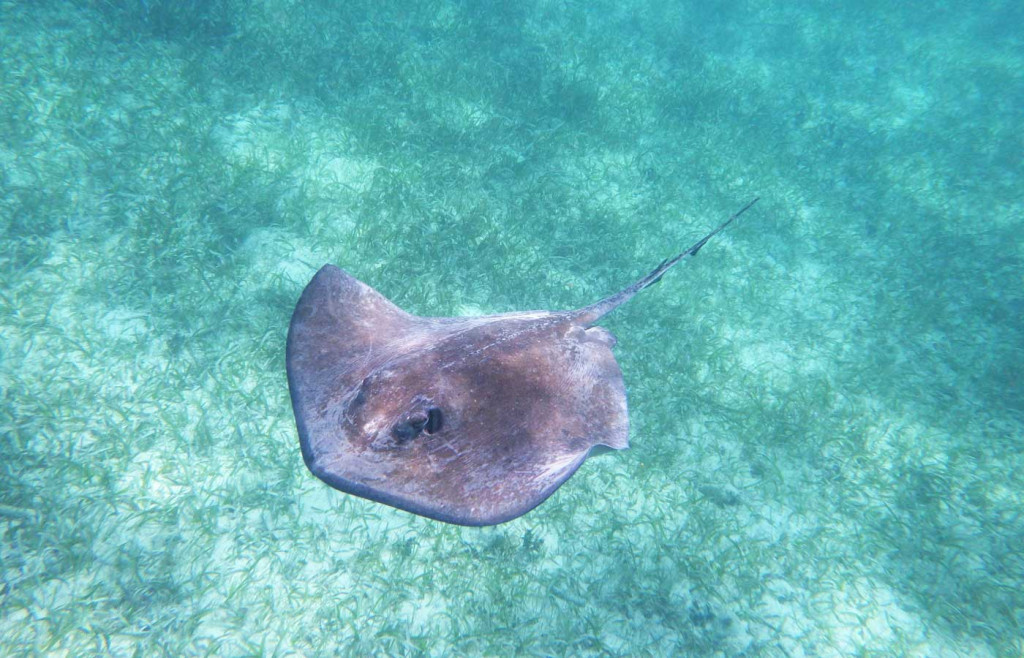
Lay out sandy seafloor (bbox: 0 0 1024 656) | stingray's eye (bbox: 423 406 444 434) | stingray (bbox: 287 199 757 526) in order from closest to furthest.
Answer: stingray (bbox: 287 199 757 526) → stingray's eye (bbox: 423 406 444 434) → sandy seafloor (bbox: 0 0 1024 656)

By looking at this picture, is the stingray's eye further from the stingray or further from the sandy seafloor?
the sandy seafloor

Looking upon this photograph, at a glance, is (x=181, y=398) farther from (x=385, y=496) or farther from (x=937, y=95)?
(x=937, y=95)

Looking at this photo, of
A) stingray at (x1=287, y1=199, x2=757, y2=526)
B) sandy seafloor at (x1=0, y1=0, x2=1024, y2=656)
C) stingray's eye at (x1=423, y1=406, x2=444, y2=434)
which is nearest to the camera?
stingray at (x1=287, y1=199, x2=757, y2=526)

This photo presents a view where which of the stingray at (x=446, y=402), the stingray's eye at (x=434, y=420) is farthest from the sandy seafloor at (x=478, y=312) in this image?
the stingray's eye at (x=434, y=420)

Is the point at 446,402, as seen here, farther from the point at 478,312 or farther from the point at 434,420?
the point at 478,312

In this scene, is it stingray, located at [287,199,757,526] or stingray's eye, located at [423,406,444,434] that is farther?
stingray's eye, located at [423,406,444,434]

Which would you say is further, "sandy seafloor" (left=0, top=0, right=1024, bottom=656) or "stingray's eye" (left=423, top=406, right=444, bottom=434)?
"sandy seafloor" (left=0, top=0, right=1024, bottom=656)

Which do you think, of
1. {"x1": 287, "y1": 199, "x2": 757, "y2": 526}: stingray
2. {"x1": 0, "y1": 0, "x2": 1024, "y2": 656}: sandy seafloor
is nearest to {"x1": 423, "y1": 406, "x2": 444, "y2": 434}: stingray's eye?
{"x1": 287, "y1": 199, "x2": 757, "y2": 526}: stingray

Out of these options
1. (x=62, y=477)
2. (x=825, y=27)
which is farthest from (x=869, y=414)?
(x=825, y=27)
